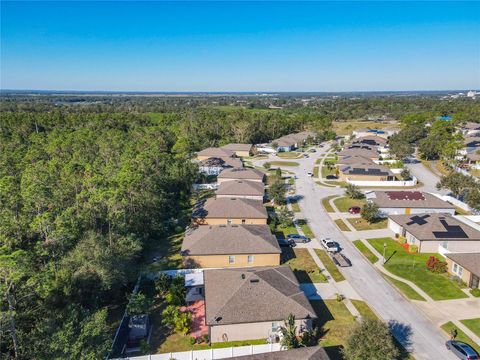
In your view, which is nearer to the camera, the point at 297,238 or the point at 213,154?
the point at 297,238

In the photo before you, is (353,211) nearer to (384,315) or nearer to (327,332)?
(384,315)

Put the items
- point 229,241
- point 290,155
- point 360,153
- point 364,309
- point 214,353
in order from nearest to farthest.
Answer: point 214,353, point 364,309, point 229,241, point 360,153, point 290,155

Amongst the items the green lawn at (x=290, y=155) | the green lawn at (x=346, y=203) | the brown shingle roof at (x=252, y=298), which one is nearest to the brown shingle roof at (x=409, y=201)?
the green lawn at (x=346, y=203)

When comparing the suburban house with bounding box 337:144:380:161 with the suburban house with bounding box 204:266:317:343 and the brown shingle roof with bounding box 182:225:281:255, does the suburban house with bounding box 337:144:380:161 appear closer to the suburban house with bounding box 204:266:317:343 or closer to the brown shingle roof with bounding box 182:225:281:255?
the brown shingle roof with bounding box 182:225:281:255

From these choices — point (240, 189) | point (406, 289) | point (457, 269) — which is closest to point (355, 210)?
point (240, 189)

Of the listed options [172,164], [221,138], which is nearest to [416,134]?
[221,138]

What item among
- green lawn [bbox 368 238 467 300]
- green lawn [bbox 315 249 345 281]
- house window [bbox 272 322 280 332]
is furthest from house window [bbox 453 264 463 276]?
house window [bbox 272 322 280 332]

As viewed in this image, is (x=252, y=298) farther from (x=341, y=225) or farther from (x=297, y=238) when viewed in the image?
(x=341, y=225)

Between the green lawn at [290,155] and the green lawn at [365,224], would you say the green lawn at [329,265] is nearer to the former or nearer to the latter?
the green lawn at [365,224]
